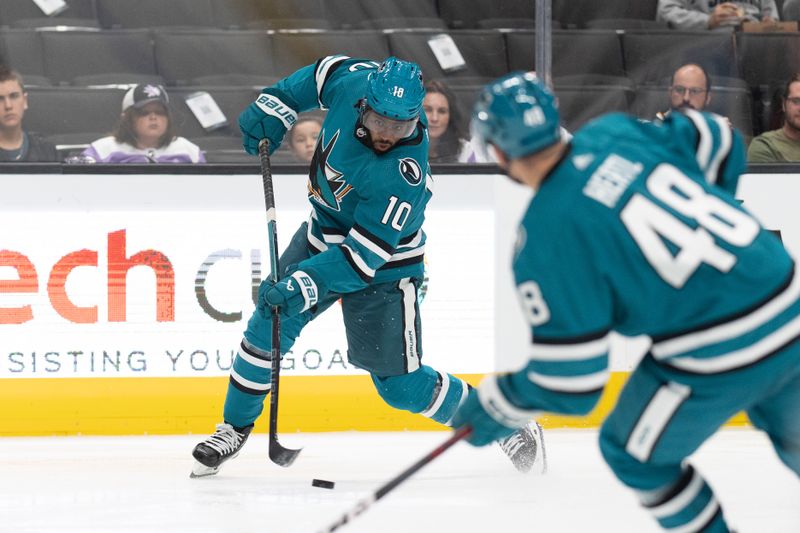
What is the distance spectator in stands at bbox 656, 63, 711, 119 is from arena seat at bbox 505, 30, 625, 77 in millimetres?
222

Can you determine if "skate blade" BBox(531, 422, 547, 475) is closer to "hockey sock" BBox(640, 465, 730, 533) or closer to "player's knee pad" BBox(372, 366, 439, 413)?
"player's knee pad" BBox(372, 366, 439, 413)

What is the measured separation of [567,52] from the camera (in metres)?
4.74

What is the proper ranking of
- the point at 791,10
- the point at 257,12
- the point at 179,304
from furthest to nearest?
the point at 791,10
the point at 257,12
the point at 179,304

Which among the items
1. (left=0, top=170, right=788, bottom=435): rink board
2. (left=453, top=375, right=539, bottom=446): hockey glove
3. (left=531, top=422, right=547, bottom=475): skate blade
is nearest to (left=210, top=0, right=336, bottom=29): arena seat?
(left=0, top=170, right=788, bottom=435): rink board

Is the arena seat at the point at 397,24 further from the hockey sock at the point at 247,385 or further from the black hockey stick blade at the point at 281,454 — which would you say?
the black hockey stick blade at the point at 281,454

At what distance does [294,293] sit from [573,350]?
59.2 inches

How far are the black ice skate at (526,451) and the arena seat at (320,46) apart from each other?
1673 millimetres

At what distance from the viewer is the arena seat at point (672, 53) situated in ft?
15.8

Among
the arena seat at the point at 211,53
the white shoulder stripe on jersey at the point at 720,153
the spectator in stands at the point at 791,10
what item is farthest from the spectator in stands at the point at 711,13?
the white shoulder stripe on jersey at the point at 720,153

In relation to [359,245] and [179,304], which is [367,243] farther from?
[179,304]

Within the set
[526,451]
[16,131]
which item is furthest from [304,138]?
[526,451]

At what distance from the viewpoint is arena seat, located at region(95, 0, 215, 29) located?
15.6ft

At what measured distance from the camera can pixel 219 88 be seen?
4703mm

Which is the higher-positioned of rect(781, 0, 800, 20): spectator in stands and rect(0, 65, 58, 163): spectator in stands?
rect(781, 0, 800, 20): spectator in stands
